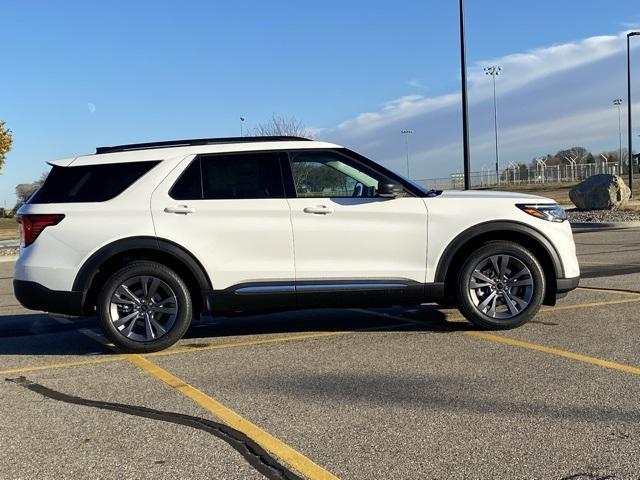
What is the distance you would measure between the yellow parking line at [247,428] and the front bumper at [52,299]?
0.86 m

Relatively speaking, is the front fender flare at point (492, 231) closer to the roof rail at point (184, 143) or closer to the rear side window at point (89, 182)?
the roof rail at point (184, 143)

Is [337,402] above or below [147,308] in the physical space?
below

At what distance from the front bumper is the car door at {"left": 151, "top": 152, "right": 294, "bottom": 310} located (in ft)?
3.12

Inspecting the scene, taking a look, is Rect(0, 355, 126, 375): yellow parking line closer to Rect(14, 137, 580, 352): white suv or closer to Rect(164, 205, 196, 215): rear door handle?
Rect(14, 137, 580, 352): white suv

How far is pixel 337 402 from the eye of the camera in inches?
176

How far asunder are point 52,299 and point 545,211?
4.64 metres

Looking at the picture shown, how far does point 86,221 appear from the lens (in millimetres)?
5914

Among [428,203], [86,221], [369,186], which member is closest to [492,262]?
[428,203]

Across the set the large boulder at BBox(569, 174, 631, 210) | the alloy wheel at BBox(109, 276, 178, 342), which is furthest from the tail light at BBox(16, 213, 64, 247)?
the large boulder at BBox(569, 174, 631, 210)

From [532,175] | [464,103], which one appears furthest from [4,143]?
[532,175]

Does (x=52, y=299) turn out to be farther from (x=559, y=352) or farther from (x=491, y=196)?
(x=559, y=352)

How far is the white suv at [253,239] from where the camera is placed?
19.5 feet

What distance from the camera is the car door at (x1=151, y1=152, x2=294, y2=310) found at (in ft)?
19.6

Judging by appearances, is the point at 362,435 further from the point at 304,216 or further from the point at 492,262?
the point at 492,262
